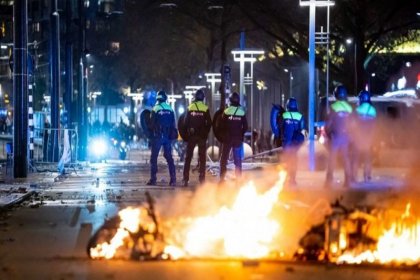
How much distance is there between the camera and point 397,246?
34.3ft

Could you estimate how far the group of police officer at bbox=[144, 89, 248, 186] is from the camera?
2025cm

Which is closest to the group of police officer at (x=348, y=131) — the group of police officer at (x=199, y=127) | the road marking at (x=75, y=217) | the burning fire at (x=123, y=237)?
the group of police officer at (x=199, y=127)

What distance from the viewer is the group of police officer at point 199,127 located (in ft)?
66.4

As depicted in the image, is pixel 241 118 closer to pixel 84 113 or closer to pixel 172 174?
pixel 172 174

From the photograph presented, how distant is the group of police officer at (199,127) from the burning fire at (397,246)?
31.3 feet

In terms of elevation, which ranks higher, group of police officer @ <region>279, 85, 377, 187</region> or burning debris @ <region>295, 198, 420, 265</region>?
group of police officer @ <region>279, 85, 377, 187</region>

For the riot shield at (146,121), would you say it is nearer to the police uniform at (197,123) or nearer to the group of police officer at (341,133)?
the police uniform at (197,123)

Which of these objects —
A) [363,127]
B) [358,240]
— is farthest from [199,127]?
[358,240]

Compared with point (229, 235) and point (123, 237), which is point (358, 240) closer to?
point (229, 235)

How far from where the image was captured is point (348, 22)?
40594mm

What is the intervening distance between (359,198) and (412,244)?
6201mm

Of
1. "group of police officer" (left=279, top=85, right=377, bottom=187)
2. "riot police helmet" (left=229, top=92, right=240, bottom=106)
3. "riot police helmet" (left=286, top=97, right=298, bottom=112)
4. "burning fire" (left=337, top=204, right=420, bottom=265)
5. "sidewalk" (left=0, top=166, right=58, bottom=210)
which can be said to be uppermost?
"riot police helmet" (left=229, top=92, right=240, bottom=106)

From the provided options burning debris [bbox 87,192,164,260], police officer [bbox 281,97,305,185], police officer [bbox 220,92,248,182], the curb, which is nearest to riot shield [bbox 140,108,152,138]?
police officer [bbox 220,92,248,182]

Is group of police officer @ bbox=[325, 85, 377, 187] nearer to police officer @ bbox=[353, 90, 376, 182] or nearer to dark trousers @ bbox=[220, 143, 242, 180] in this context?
police officer @ bbox=[353, 90, 376, 182]
